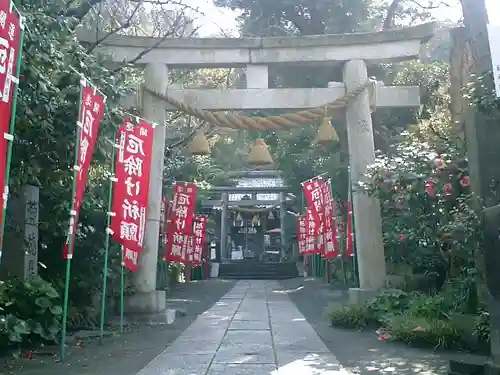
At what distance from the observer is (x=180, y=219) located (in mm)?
14641

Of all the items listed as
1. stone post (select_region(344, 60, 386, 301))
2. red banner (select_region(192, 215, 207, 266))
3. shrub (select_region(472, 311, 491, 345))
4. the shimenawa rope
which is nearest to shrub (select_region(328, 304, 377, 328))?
stone post (select_region(344, 60, 386, 301))

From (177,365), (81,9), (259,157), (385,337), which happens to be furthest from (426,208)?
(81,9)

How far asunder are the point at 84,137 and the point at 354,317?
16.8 feet

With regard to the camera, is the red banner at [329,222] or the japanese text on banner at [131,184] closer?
the japanese text on banner at [131,184]

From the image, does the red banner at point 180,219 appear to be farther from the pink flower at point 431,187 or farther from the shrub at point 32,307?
the pink flower at point 431,187

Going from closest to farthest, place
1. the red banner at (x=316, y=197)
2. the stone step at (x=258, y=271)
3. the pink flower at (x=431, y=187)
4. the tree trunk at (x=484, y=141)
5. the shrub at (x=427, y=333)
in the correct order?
1. the tree trunk at (x=484, y=141)
2. the shrub at (x=427, y=333)
3. the pink flower at (x=431, y=187)
4. the red banner at (x=316, y=197)
5. the stone step at (x=258, y=271)

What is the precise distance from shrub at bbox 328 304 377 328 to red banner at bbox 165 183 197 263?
6361 mm

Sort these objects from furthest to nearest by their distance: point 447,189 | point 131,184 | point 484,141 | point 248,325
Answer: point 248,325, point 131,184, point 447,189, point 484,141

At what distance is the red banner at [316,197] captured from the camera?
1462cm

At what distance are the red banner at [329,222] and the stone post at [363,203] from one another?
4097mm

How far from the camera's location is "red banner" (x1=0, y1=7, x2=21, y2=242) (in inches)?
162

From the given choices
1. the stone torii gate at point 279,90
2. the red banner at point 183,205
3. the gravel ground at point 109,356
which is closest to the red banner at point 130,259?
the stone torii gate at point 279,90

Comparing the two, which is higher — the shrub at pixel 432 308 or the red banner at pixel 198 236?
the red banner at pixel 198 236

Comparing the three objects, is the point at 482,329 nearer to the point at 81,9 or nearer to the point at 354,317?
the point at 354,317
